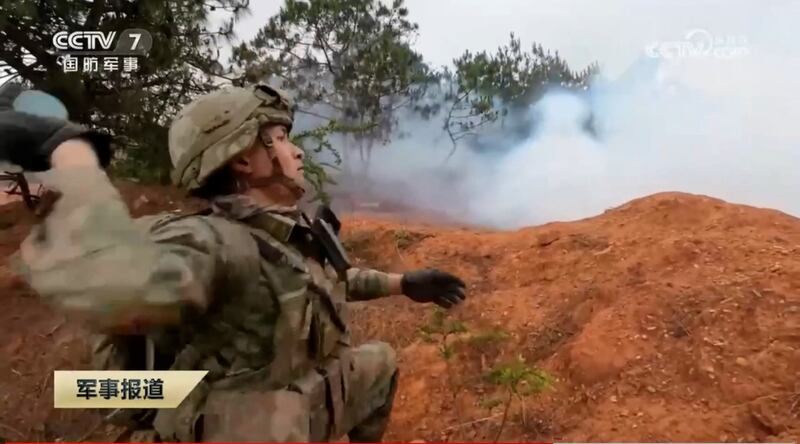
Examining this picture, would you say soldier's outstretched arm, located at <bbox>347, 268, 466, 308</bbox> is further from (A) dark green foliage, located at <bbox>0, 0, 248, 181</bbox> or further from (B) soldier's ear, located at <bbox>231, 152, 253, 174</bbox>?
(A) dark green foliage, located at <bbox>0, 0, 248, 181</bbox>

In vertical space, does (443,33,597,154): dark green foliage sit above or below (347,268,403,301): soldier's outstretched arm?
above

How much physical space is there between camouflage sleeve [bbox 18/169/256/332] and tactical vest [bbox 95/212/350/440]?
0.08 metres

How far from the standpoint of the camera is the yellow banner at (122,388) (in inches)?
56.7

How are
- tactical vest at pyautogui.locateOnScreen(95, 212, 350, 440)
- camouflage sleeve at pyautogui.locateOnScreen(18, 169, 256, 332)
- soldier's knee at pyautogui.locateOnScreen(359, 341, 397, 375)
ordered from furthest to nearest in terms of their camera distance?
soldier's knee at pyautogui.locateOnScreen(359, 341, 397, 375) < tactical vest at pyautogui.locateOnScreen(95, 212, 350, 440) < camouflage sleeve at pyautogui.locateOnScreen(18, 169, 256, 332)

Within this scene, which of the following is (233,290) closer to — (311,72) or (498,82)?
(311,72)

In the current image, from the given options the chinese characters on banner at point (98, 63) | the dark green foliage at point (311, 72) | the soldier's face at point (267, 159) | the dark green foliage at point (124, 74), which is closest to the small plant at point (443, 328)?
the dark green foliage at point (311, 72)

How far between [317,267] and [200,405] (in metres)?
0.29

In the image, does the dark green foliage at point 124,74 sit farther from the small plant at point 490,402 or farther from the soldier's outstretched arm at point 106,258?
the small plant at point 490,402

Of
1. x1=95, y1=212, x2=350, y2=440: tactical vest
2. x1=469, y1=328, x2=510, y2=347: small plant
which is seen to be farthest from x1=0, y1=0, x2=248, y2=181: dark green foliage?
x1=469, y1=328, x2=510, y2=347: small plant

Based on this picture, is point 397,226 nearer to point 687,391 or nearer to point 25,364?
point 687,391

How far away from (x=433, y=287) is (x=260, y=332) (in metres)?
0.39

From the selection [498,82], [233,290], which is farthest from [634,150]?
[233,290]

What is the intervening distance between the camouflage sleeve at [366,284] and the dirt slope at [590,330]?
6.3 inches

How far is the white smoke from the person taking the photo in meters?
1.72
